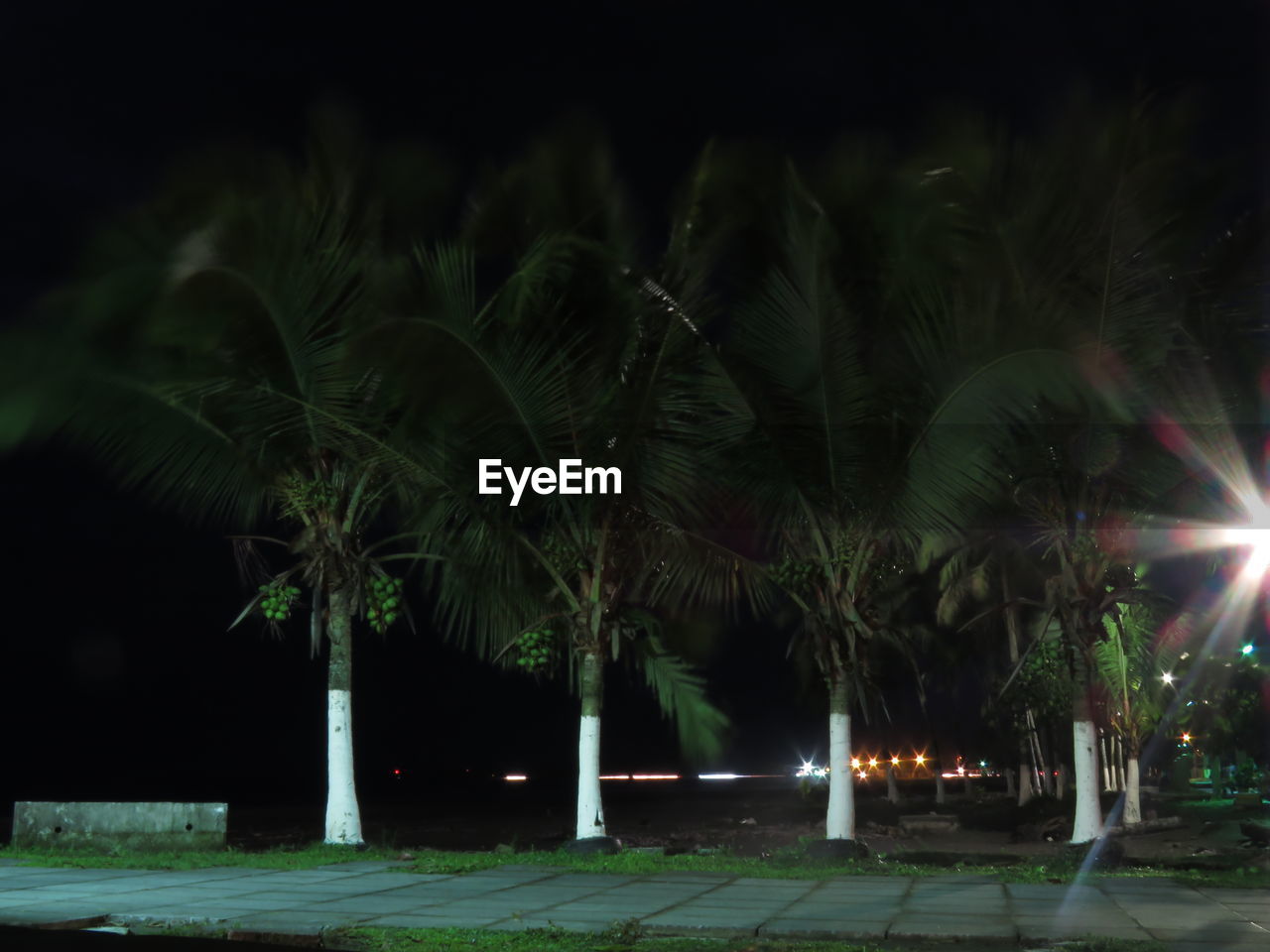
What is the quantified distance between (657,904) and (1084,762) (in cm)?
572

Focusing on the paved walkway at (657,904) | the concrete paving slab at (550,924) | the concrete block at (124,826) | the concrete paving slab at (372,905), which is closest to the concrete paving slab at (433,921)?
the paved walkway at (657,904)

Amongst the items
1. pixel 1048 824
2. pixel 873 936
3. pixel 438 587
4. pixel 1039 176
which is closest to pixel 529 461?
pixel 438 587

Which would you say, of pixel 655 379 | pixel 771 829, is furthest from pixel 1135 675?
pixel 655 379

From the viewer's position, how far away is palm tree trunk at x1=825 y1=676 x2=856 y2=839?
1328 cm

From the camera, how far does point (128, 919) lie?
8453 millimetres

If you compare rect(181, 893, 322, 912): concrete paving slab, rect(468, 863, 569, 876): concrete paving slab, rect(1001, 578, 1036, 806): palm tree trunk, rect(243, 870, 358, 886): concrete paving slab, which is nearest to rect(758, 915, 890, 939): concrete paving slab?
rect(181, 893, 322, 912): concrete paving slab

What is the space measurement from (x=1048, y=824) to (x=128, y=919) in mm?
20150

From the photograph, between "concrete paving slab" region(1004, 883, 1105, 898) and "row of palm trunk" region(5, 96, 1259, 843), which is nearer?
"concrete paving slab" region(1004, 883, 1105, 898)

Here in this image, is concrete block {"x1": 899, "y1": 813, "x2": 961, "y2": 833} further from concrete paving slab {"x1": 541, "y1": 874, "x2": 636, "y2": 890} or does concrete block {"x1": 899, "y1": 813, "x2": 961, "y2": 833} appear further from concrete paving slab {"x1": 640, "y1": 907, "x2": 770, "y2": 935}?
concrete paving slab {"x1": 640, "y1": 907, "x2": 770, "y2": 935}

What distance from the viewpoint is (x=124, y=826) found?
13836 mm

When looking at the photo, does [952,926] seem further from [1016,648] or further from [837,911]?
[1016,648]

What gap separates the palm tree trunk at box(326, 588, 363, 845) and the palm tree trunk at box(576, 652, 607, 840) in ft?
8.01

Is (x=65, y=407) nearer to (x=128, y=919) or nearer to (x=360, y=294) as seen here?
(x=360, y=294)

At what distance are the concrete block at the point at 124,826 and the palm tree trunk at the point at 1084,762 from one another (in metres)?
8.63
